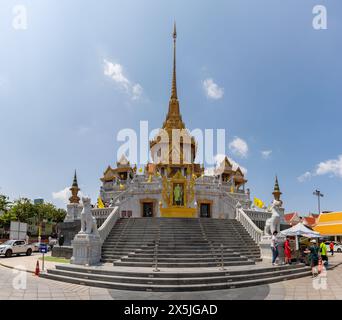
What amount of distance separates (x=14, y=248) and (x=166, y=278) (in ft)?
69.3

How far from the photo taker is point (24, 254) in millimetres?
30734

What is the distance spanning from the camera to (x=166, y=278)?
1291 centimetres

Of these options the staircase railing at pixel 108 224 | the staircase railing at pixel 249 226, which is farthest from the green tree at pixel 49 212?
the staircase railing at pixel 249 226

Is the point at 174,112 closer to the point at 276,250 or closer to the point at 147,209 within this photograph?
the point at 147,209

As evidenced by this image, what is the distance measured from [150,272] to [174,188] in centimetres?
1793

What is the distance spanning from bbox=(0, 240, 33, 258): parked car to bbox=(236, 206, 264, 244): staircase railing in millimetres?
20014

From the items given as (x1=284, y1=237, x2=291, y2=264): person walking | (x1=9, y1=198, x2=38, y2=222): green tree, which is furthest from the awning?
(x1=9, y1=198, x2=38, y2=222): green tree

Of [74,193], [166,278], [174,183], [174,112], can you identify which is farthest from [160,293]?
[174,112]

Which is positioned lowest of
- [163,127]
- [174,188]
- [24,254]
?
[24,254]

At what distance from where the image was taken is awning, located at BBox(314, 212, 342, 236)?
4985 centimetres
